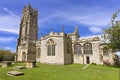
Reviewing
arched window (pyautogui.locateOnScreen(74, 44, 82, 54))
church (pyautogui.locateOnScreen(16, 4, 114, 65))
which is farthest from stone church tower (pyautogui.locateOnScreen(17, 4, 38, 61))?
arched window (pyautogui.locateOnScreen(74, 44, 82, 54))

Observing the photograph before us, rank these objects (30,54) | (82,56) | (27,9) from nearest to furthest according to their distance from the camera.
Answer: (82,56) < (30,54) < (27,9)

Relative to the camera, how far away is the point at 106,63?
31.1 metres

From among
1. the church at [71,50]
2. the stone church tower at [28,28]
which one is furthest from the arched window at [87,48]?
the stone church tower at [28,28]

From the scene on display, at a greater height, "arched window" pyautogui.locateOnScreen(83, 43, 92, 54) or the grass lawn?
"arched window" pyautogui.locateOnScreen(83, 43, 92, 54)

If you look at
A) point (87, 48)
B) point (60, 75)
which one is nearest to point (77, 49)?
point (87, 48)

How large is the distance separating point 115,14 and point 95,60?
14358 mm

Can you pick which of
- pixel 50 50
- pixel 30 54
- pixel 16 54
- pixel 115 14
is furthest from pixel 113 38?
pixel 16 54

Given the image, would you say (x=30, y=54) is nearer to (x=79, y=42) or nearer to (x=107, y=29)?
(x=79, y=42)

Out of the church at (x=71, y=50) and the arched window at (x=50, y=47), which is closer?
the church at (x=71, y=50)

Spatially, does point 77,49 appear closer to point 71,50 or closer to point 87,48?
point 71,50

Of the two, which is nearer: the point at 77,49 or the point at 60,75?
the point at 60,75

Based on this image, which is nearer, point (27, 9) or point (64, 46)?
point (64, 46)

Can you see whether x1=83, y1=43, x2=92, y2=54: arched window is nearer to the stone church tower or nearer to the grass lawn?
the grass lawn

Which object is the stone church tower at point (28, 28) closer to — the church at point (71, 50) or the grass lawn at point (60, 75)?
the church at point (71, 50)
